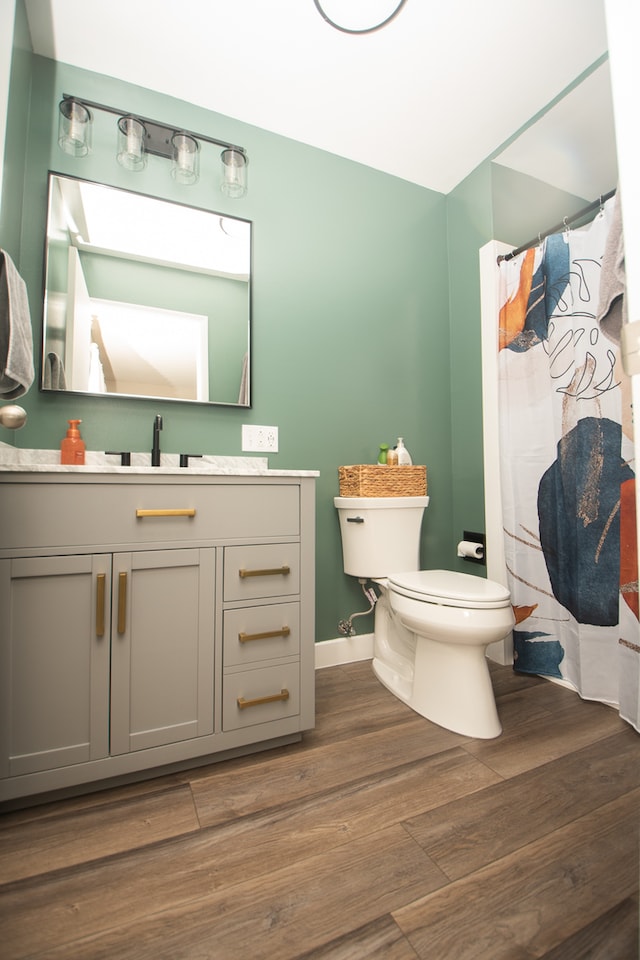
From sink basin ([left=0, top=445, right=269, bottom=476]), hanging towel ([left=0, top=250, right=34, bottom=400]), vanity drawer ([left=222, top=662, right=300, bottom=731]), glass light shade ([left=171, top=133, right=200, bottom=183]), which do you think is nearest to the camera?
hanging towel ([left=0, top=250, right=34, bottom=400])

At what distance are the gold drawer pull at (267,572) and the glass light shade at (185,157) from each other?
5.15ft

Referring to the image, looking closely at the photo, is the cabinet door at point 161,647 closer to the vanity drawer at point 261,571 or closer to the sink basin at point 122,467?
the vanity drawer at point 261,571

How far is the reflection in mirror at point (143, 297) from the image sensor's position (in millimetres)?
1521

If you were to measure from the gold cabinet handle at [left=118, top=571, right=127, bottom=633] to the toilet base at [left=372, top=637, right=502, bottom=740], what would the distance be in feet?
3.20

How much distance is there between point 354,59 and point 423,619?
2073 mm

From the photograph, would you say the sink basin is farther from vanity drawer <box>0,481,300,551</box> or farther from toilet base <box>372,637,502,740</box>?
toilet base <box>372,637,502,740</box>

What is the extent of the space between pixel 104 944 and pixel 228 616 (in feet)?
2.11

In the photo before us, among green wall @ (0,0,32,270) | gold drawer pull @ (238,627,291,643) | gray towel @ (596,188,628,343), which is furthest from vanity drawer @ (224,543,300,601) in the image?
green wall @ (0,0,32,270)

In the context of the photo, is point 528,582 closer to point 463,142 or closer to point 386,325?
point 386,325

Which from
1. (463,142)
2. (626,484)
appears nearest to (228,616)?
(626,484)

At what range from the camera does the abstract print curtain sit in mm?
1424

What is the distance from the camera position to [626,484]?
141cm

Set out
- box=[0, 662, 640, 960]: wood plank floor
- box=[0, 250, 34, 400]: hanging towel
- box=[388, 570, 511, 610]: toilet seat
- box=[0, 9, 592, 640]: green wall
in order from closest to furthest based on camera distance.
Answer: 1. box=[0, 662, 640, 960]: wood plank floor
2. box=[0, 250, 34, 400]: hanging towel
3. box=[388, 570, 511, 610]: toilet seat
4. box=[0, 9, 592, 640]: green wall

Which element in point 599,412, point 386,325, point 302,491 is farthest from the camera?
point 386,325
